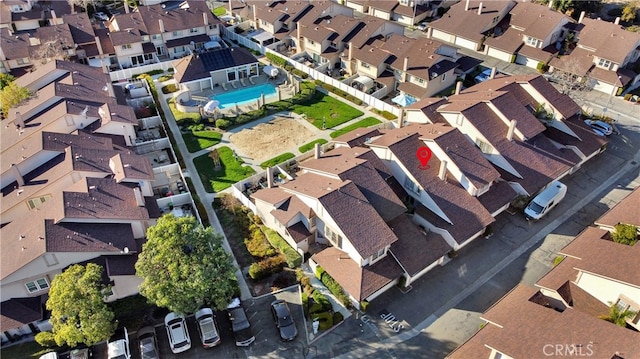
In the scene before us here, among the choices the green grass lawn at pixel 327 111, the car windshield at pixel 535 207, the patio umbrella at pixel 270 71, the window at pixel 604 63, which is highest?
the window at pixel 604 63

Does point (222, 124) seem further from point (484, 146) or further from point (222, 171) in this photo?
point (484, 146)

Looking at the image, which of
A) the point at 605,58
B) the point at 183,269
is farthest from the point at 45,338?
the point at 605,58

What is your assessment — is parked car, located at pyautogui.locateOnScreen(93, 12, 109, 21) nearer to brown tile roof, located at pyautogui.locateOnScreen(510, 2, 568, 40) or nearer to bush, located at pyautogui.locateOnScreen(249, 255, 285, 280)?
bush, located at pyautogui.locateOnScreen(249, 255, 285, 280)

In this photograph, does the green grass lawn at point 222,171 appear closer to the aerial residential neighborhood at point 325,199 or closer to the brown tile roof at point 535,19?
the aerial residential neighborhood at point 325,199

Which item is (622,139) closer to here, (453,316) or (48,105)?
(453,316)

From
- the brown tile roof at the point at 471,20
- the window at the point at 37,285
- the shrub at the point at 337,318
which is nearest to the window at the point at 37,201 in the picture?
the window at the point at 37,285

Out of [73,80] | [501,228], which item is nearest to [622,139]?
[501,228]

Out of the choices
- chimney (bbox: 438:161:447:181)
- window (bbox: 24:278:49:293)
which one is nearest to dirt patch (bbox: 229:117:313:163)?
chimney (bbox: 438:161:447:181)

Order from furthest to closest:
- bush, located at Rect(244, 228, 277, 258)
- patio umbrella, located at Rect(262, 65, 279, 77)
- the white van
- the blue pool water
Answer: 1. patio umbrella, located at Rect(262, 65, 279, 77)
2. the blue pool water
3. the white van
4. bush, located at Rect(244, 228, 277, 258)
